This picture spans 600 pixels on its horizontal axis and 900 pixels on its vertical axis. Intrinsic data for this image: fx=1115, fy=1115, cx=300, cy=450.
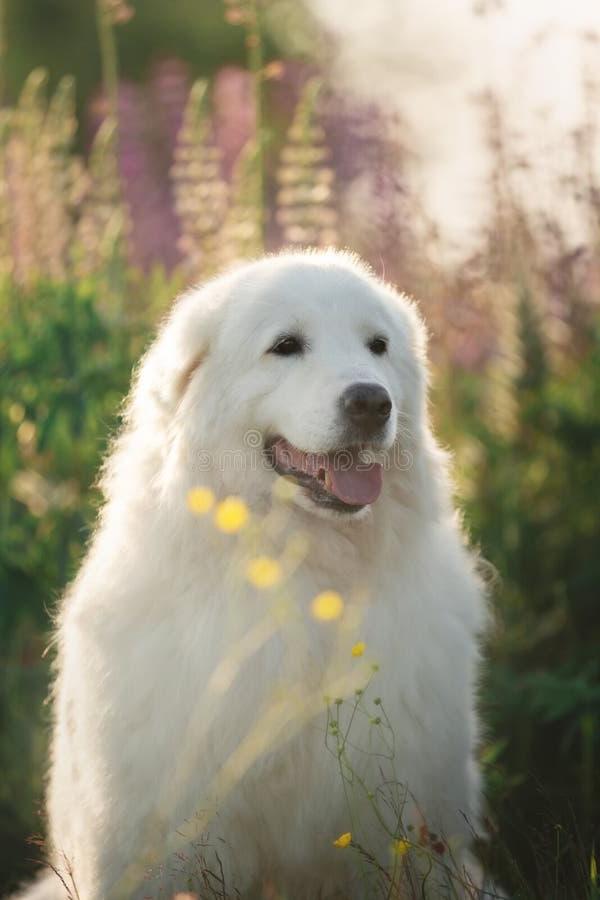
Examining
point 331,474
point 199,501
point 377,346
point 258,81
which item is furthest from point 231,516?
point 258,81

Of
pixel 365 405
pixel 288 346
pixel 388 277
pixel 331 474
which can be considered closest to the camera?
pixel 365 405

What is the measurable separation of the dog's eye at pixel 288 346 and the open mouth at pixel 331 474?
228 millimetres

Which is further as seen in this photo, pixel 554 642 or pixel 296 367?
pixel 554 642

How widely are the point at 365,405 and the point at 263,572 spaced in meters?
0.48

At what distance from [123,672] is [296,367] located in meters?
0.87

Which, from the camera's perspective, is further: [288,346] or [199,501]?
[288,346]

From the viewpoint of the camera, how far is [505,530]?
496 centimetres

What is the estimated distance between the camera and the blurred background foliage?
12.7 feet

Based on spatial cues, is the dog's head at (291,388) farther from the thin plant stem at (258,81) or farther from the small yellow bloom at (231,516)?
the thin plant stem at (258,81)

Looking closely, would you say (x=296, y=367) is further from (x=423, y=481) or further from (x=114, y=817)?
(x=114, y=817)

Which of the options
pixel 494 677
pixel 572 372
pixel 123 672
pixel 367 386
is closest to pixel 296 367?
pixel 367 386

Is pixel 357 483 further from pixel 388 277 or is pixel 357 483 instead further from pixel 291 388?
pixel 388 277

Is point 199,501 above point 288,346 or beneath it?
beneath

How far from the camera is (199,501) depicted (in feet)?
8.89
